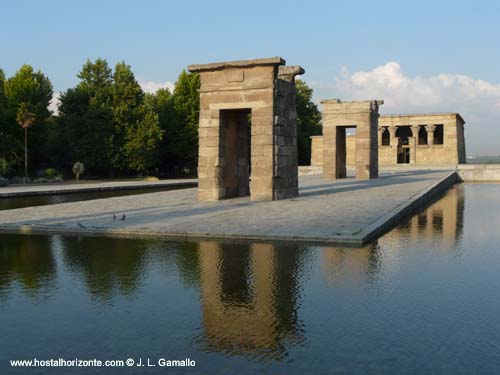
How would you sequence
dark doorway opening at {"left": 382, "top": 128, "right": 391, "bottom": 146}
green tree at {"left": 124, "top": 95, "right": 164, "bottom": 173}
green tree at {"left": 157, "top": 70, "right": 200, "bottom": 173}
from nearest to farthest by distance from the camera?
green tree at {"left": 124, "top": 95, "right": 164, "bottom": 173}, green tree at {"left": 157, "top": 70, "right": 200, "bottom": 173}, dark doorway opening at {"left": 382, "top": 128, "right": 391, "bottom": 146}

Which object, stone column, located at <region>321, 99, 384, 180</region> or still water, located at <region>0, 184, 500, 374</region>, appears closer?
still water, located at <region>0, 184, 500, 374</region>

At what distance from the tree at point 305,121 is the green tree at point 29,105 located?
92.4 feet

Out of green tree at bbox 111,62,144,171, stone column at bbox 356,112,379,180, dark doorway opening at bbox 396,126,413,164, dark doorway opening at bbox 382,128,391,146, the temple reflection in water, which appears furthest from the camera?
dark doorway opening at bbox 382,128,391,146

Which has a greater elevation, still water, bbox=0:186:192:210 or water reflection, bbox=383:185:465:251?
water reflection, bbox=383:185:465:251

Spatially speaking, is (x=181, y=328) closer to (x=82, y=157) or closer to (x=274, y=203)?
(x=274, y=203)

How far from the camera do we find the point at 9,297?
18.8 ft

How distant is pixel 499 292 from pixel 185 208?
9502mm

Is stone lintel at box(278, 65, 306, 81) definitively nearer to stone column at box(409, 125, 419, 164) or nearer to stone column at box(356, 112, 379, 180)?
stone column at box(356, 112, 379, 180)

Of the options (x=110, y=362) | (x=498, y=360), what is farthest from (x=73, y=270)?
(x=498, y=360)

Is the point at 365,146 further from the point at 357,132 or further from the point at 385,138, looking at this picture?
the point at 385,138

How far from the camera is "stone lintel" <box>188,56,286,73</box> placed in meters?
15.9

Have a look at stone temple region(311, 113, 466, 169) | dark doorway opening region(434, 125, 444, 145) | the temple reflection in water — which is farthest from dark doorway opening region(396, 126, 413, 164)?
the temple reflection in water

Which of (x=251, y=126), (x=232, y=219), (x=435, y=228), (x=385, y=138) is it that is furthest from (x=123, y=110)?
(x=435, y=228)

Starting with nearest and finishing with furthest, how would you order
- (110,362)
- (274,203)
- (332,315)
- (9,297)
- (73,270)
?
(110,362), (332,315), (9,297), (73,270), (274,203)
